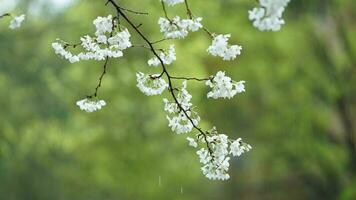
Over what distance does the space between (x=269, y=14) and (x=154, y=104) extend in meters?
11.0

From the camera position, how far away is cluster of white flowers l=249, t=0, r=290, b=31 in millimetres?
3289

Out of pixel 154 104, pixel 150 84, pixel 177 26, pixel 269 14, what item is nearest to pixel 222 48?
pixel 177 26

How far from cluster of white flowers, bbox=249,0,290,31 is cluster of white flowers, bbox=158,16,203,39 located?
68 centimetres

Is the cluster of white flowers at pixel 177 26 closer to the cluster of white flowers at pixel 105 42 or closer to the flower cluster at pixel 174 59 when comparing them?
the flower cluster at pixel 174 59

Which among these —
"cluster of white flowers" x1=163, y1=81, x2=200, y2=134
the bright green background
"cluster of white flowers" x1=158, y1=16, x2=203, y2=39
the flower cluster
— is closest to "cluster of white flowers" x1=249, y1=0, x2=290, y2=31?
the flower cluster

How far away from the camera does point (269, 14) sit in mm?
3314

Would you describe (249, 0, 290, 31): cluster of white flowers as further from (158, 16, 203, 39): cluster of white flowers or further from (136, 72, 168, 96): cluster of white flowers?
(136, 72, 168, 96): cluster of white flowers

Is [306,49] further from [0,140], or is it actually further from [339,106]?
[0,140]

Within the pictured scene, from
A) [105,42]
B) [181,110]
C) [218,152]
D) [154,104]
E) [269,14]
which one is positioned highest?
[154,104]

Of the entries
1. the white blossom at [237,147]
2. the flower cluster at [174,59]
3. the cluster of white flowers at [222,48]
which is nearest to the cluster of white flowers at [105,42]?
the flower cluster at [174,59]

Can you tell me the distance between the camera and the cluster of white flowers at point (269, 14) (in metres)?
3.29

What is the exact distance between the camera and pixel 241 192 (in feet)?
66.8

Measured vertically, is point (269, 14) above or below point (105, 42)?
below

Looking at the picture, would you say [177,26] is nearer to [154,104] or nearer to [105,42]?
[105,42]
